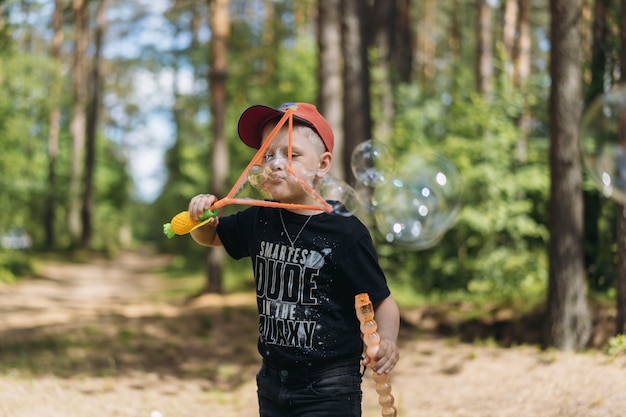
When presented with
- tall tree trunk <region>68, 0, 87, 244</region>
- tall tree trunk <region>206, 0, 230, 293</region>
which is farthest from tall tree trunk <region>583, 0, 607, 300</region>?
tall tree trunk <region>68, 0, 87, 244</region>

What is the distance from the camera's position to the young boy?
262cm

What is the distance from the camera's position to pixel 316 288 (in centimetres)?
266

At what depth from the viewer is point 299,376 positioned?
264 centimetres

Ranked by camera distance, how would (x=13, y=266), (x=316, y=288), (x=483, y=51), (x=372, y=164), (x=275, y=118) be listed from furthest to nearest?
(x=13, y=266)
(x=483, y=51)
(x=372, y=164)
(x=275, y=118)
(x=316, y=288)

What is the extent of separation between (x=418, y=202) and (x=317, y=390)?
2923 mm

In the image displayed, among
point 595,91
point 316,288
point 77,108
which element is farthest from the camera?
point 77,108

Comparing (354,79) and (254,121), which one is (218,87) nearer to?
(354,79)

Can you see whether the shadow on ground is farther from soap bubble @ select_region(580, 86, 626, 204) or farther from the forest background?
soap bubble @ select_region(580, 86, 626, 204)

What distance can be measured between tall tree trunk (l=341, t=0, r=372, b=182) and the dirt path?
2869 millimetres

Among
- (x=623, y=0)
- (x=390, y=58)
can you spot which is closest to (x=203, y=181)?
(x=390, y=58)

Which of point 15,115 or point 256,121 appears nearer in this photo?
point 256,121

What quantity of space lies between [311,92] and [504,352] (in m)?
10.0

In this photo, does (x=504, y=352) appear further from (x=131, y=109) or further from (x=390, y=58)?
(x=131, y=109)

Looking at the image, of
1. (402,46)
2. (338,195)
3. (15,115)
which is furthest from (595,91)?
(15,115)
